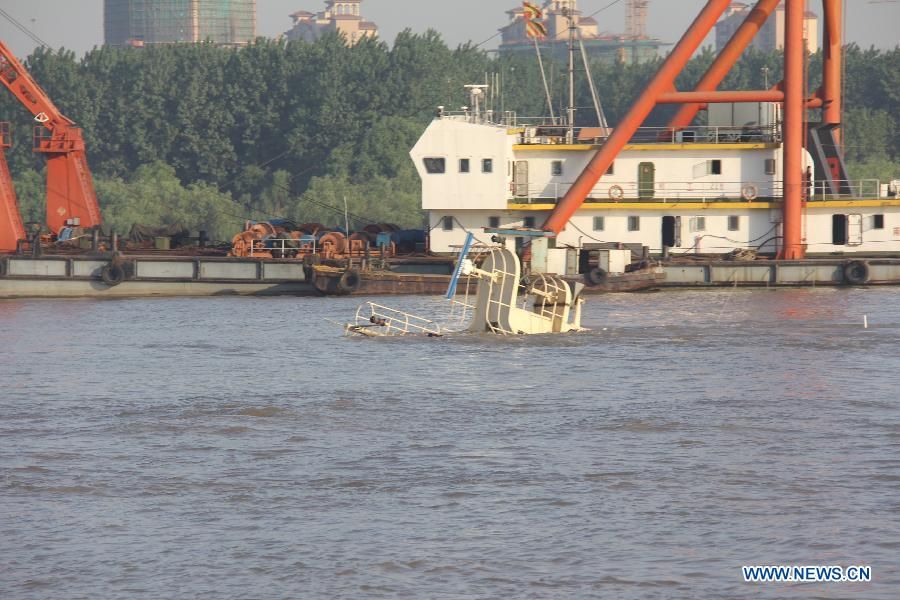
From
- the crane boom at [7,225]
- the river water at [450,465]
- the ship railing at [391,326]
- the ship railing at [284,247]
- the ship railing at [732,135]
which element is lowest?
the river water at [450,465]

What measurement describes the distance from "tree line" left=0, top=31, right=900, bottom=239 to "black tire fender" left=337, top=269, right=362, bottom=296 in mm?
43375

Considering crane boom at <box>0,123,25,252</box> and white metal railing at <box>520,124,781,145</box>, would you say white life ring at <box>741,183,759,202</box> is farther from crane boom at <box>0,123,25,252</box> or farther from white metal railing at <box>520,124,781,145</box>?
crane boom at <box>0,123,25,252</box>

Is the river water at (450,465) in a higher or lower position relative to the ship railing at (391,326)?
lower

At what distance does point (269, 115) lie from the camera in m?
101

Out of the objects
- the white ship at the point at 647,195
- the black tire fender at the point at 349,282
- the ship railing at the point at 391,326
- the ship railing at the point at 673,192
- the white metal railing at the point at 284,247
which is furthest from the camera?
the white metal railing at the point at 284,247

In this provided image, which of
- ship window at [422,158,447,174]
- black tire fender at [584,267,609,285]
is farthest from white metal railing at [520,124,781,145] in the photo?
black tire fender at [584,267,609,285]

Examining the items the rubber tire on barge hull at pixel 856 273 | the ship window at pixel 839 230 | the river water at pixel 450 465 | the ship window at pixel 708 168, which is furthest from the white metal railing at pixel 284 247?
the rubber tire on barge hull at pixel 856 273

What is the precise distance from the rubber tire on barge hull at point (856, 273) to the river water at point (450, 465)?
1120cm

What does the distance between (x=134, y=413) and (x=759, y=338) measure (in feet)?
51.2

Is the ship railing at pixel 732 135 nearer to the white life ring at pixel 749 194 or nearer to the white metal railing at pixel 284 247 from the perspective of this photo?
the white life ring at pixel 749 194

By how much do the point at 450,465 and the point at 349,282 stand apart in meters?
25.9

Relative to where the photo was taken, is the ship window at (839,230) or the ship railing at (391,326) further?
the ship window at (839,230)

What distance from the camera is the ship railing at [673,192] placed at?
158 ft

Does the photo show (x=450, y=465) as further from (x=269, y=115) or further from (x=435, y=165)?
(x=269, y=115)
